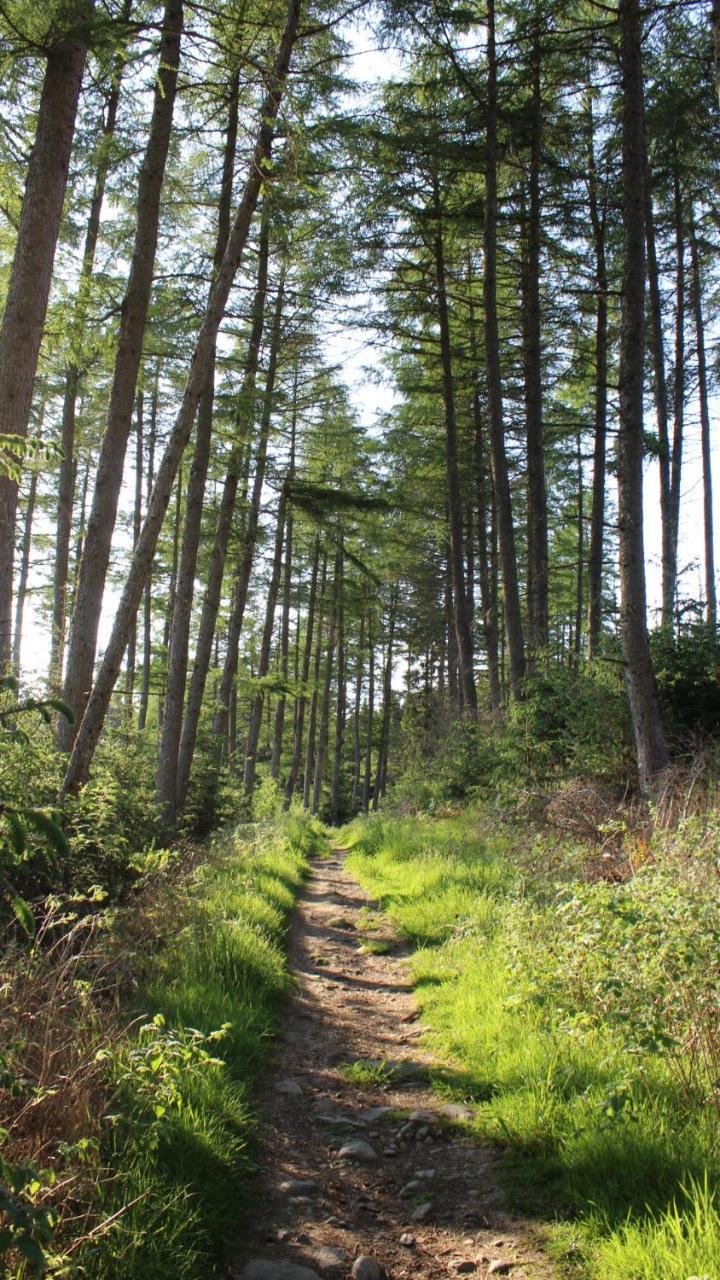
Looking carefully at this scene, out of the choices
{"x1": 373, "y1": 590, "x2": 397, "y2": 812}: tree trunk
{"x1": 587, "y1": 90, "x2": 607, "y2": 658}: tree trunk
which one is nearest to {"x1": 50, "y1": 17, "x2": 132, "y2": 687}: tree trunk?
{"x1": 587, "y1": 90, "x2": 607, "y2": 658}: tree trunk

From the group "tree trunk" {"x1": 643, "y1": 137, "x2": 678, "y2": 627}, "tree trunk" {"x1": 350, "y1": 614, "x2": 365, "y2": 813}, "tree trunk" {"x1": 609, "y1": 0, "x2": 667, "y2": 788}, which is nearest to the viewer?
Result: "tree trunk" {"x1": 609, "y1": 0, "x2": 667, "y2": 788}

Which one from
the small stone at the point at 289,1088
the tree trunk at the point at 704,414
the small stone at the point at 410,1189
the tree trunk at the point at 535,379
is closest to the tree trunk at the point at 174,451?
the small stone at the point at 289,1088

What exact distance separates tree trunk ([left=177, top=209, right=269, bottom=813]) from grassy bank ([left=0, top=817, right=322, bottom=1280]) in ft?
21.7

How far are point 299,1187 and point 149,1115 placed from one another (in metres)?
0.76

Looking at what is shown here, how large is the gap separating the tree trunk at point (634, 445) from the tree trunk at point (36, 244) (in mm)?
5520

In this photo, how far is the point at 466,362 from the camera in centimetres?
1791

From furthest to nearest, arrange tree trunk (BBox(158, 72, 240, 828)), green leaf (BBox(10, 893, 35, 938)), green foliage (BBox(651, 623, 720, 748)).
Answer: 1. tree trunk (BBox(158, 72, 240, 828))
2. green foliage (BBox(651, 623, 720, 748))
3. green leaf (BBox(10, 893, 35, 938))

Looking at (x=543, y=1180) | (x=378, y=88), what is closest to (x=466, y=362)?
(x=378, y=88)

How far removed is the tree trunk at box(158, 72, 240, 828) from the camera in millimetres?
11195

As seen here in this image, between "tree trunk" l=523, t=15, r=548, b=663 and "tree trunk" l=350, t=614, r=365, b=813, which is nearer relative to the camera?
"tree trunk" l=523, t=15, r=548, b=663

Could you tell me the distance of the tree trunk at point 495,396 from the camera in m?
12.6

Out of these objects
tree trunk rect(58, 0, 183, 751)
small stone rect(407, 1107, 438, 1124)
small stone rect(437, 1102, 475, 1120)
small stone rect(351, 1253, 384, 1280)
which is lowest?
small stone rect(351, 1253, 384, 1280)

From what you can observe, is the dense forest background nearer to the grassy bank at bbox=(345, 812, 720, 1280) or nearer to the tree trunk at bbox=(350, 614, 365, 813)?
the grassy bank at bbox=(345, 812, 720, 1280)

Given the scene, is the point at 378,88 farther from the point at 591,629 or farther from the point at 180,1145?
the point at 180,1145
